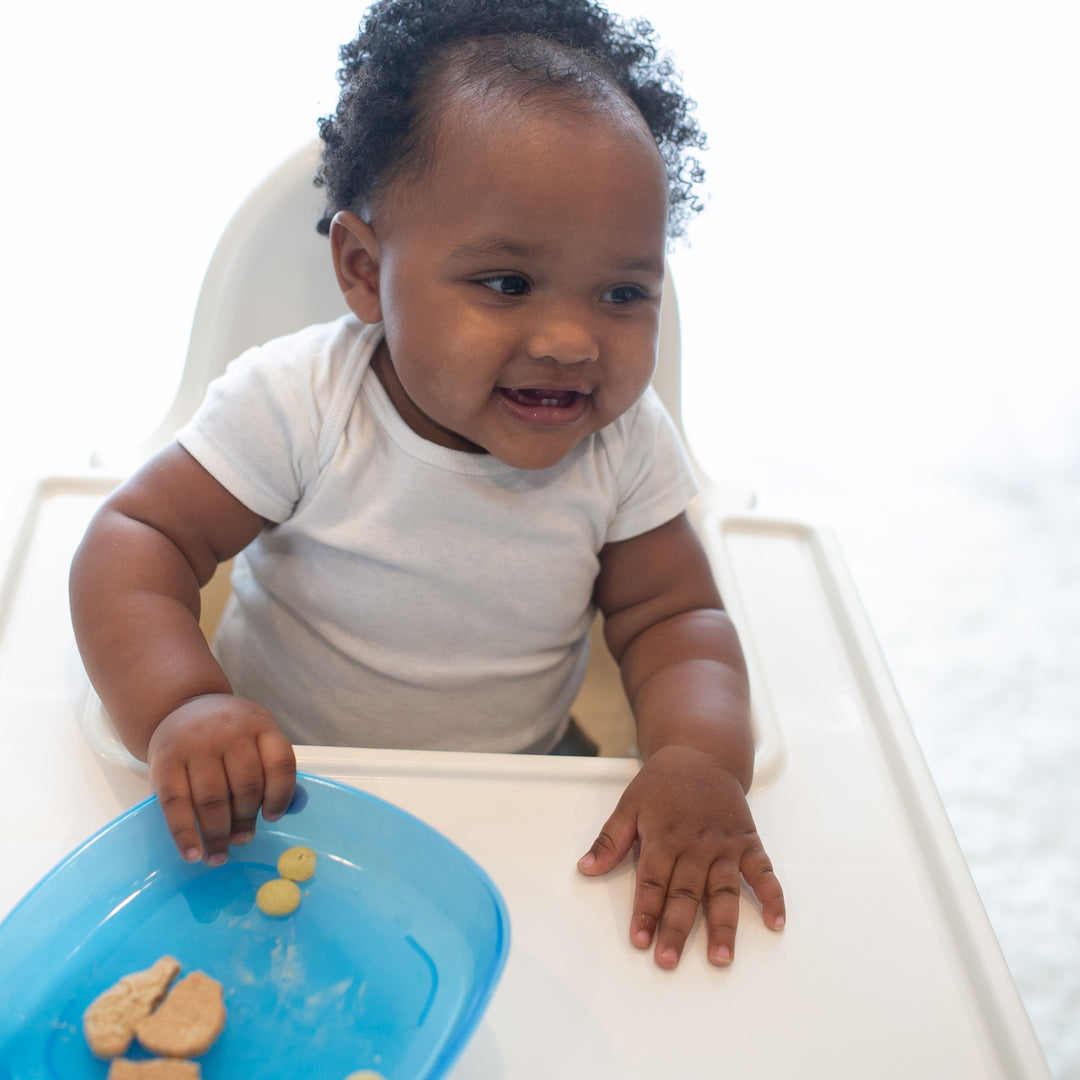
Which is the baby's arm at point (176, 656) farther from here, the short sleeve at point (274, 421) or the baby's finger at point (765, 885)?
the baby's finger at point (765, 885)

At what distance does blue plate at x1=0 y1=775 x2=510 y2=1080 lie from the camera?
441 millimetres

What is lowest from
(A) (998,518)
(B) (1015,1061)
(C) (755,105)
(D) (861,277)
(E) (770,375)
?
(A) (998,518)

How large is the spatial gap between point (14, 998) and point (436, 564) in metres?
0.36

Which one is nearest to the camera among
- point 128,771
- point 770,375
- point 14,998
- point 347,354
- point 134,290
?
point 14,998

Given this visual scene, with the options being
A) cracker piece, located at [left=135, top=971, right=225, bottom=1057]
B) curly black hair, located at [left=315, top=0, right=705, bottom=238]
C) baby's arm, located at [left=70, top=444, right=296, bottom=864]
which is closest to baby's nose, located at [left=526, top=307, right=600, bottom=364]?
curly black hair, located at [left=315, top=0, right=705, bottom=238]

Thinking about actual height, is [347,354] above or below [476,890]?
above

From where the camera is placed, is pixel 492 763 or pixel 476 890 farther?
pixel 492 763

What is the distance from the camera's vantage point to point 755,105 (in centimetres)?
185

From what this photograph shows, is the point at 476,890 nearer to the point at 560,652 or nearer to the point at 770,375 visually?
the point at 560,652

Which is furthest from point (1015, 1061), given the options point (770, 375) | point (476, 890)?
point (770, 375)

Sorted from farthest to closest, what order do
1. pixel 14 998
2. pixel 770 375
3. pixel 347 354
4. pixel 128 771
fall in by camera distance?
1. pixel 770 375
2. pixel 347 354
3. pixel 128 771
4. pixel 14 998

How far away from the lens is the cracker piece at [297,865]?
0.52 meters

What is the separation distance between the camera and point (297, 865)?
0.52 meters

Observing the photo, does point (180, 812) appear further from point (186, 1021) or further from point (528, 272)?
point (528, 272)
